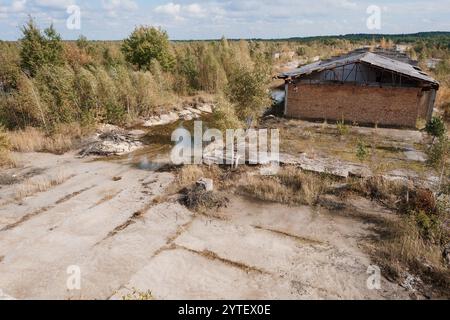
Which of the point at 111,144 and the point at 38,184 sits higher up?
the point at 111,144

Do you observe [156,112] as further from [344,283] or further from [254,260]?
[344,283]

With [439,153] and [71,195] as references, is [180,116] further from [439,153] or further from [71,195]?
[439,153]

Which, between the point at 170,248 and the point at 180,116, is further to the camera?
the point at 180,116

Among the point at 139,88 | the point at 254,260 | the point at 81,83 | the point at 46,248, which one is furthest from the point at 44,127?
the point at 254,260

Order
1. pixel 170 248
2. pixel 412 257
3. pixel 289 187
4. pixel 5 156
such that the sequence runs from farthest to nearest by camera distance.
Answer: pixel 5 156
pixel 289 187
pixel 170 248
pixel 412 257

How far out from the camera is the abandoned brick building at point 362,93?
16938 millimetres

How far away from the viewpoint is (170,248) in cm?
750

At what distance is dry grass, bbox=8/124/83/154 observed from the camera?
14541 mm

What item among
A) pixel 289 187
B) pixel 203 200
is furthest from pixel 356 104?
pixel 203 200

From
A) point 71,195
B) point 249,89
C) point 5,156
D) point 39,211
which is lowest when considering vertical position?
point 39,211

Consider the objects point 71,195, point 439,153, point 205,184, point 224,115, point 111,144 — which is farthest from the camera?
point 111,144

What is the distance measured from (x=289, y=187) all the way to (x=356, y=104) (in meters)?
10.2

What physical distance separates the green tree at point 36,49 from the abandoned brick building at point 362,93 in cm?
1350

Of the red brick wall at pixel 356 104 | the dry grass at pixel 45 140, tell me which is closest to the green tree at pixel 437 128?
the red brick wall at pixel 356 104
